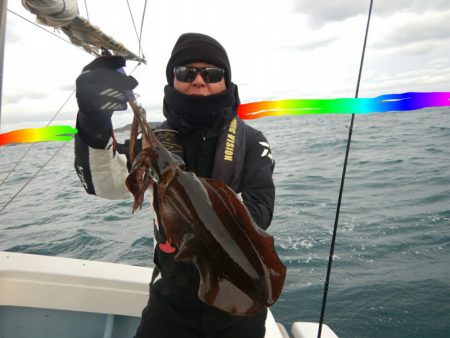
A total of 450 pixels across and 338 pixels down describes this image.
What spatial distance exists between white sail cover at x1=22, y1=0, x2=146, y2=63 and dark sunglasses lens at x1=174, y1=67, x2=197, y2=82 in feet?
5.12

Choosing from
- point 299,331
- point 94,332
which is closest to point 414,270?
point 299,331

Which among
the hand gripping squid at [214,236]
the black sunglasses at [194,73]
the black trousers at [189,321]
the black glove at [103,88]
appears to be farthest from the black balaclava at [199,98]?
the black trousers at [189,321]

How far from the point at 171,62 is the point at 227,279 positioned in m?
1.87

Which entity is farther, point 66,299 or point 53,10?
point 66,299

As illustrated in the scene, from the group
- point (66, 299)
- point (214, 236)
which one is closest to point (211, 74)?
point (214, 236)

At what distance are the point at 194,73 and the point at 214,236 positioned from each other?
151 cm

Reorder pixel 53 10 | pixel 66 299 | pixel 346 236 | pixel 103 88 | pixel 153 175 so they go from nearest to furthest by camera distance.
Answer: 1. pixel 153 175
2. pixel 103 88
3. pixel 53 10
4. pixel 66 299
5. pixel 346 236

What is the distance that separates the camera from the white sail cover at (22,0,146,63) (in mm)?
2955

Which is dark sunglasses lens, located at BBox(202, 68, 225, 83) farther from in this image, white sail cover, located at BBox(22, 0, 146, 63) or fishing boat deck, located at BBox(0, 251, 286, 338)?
fishing boat deck, located at BBox(0, 251, 286, 338)

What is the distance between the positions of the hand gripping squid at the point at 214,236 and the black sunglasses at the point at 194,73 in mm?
999

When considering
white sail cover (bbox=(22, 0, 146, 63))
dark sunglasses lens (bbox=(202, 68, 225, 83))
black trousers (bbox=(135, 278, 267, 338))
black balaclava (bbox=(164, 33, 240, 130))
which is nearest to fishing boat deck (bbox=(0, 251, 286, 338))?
black trousers (bbox=(135, 278, 267, 338))

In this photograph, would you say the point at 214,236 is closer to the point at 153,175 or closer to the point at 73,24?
the point at 153,175

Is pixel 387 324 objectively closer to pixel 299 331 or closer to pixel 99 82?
pixel 299 331

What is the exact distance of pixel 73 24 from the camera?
356 cm
